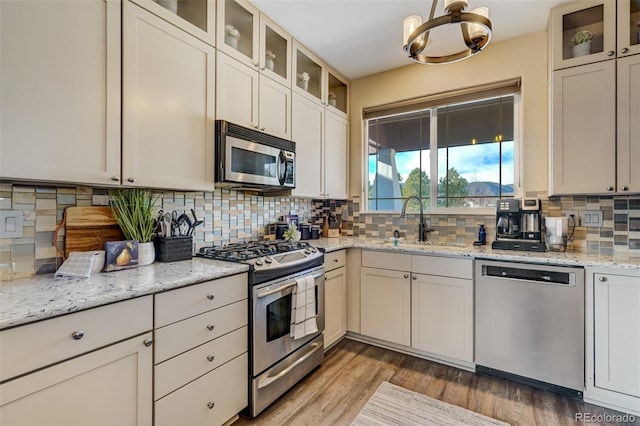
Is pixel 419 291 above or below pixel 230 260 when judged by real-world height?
below

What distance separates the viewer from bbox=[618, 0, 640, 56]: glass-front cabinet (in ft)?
6.45

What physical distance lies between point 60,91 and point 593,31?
3269 mm

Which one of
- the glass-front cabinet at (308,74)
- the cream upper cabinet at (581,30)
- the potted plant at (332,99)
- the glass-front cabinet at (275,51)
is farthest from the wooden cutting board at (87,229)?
the cream upper cabinet at (581,30)

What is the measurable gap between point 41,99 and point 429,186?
2.88 m

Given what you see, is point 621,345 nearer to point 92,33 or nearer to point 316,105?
point 316,105

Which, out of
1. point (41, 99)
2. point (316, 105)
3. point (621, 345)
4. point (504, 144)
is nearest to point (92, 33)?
point (41, 99)

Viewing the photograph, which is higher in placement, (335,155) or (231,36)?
(231,36)

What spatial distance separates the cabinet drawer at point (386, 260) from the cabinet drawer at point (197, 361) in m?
1.31

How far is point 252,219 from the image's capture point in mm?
2594

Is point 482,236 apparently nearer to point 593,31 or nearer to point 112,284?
point 593,31

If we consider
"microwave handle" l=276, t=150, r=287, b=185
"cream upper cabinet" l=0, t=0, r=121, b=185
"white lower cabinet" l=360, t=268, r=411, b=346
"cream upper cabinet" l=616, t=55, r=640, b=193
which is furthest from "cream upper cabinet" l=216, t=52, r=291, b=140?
"cream upper cabinet" l=616, t=55, r=640, b=193

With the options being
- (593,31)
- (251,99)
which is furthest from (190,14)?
(593,31)

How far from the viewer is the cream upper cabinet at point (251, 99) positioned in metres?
1.94

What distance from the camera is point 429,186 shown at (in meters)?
3.00
